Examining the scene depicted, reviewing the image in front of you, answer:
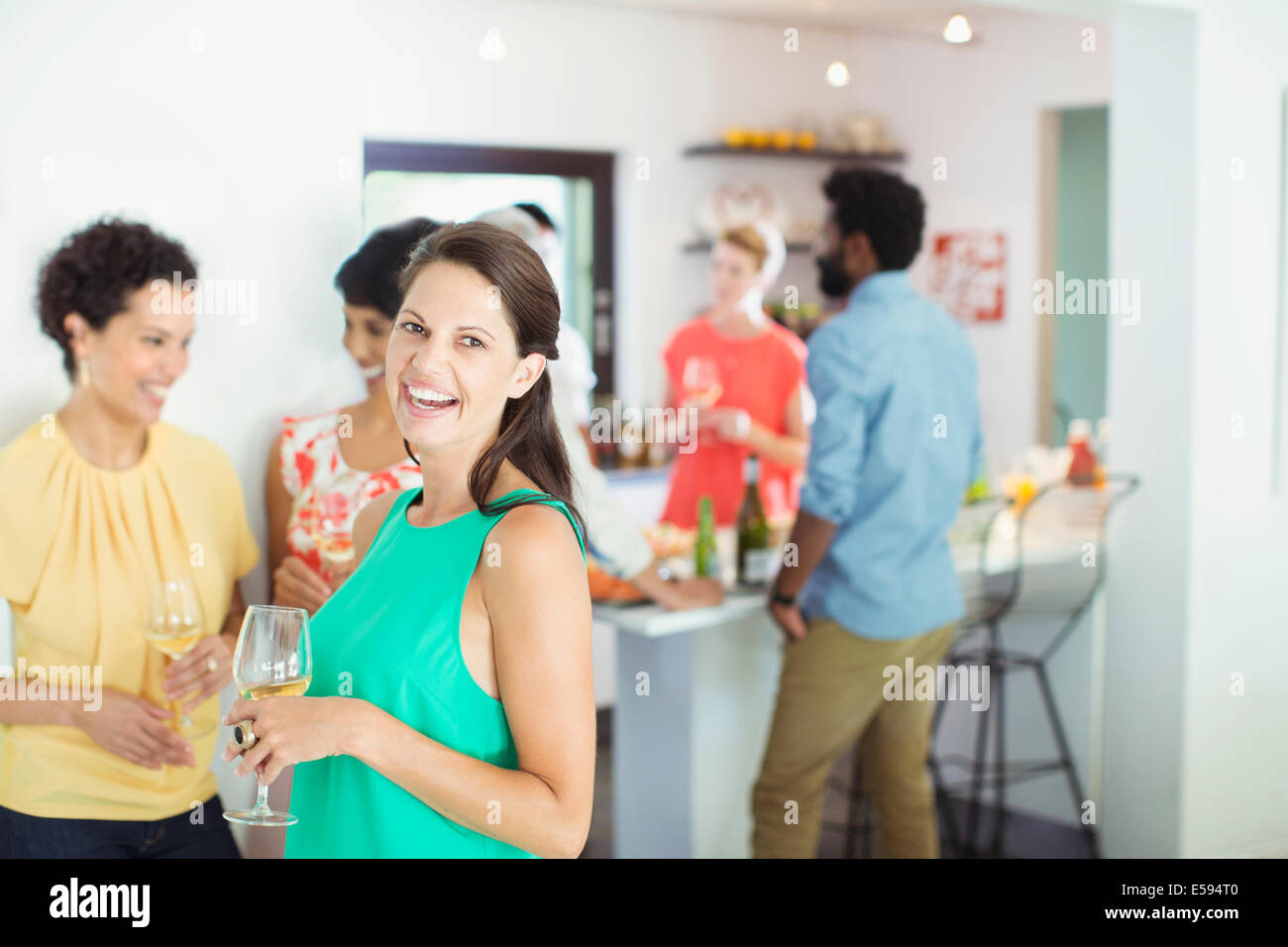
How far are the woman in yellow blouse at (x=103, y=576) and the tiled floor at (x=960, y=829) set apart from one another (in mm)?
1591

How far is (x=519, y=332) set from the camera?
1.43 meters

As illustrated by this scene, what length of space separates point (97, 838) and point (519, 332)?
3.27 ft

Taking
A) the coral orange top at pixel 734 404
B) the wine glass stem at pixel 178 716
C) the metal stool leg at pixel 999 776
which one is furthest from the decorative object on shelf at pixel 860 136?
the wine glass stem at pixel 178 716

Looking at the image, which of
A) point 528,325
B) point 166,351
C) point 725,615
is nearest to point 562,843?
point 528,325

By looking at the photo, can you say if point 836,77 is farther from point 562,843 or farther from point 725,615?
point 562,843

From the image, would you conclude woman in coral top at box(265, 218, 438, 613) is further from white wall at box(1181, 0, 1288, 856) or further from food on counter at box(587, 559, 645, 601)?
white wall at box(1181, 0, 1288, 856)

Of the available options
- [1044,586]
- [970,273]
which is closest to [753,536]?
[1044,586]

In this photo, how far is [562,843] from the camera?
132 centimetres

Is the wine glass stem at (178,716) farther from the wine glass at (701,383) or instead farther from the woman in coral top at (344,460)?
the wine glass at (701,383)

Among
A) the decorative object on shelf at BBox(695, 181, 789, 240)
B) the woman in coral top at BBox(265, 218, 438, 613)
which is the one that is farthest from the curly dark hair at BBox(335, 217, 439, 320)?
the decorative object on shelf at BBox(695, 181, 789, 240)

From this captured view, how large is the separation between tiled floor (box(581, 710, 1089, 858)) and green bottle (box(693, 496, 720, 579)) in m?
0.78

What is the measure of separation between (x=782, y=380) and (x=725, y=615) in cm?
128

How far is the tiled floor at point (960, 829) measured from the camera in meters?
3.34

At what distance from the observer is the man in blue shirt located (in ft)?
8.51
